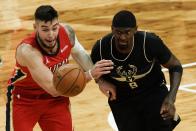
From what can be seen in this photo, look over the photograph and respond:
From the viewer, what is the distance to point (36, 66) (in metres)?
5.71

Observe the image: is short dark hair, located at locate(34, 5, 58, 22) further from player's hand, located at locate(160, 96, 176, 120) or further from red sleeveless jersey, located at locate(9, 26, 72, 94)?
player's hand, located at locate(160, 96, 176, 120)

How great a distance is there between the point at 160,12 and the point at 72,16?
1.77 m

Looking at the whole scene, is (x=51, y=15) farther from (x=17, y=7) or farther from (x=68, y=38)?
(x=17, y=7)

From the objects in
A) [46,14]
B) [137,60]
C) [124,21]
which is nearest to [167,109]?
[137,60]

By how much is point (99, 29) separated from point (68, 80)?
20.1ft

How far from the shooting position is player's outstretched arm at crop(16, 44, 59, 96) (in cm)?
568

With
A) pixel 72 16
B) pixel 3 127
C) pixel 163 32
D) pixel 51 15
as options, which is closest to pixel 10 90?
pixel 51 15

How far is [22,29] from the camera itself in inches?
472

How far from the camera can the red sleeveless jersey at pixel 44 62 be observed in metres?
5.89

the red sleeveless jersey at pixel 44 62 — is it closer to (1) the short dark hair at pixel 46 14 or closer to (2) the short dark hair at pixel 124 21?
(1) the short dark hair at pixel 46 14

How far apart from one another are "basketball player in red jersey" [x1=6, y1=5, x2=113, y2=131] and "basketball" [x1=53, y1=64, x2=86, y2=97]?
0.08 metres

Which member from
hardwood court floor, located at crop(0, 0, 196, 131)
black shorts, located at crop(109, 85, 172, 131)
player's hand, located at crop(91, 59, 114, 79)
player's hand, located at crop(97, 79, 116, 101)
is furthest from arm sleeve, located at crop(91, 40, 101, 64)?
hardwood court floor, located at crop(0, 0, 196, 131)

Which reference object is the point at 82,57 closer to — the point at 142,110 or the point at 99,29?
the point at 142,110

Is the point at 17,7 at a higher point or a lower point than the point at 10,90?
lower
